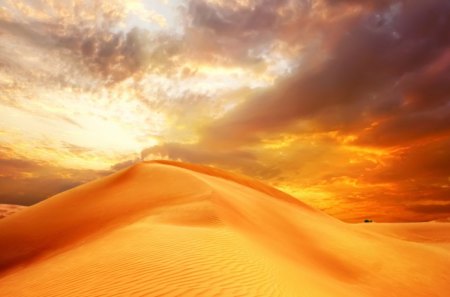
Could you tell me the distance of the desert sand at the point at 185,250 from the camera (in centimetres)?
616

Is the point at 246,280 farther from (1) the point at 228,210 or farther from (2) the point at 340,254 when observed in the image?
(2) the point at 340,254

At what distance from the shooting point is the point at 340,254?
14141 millimetres

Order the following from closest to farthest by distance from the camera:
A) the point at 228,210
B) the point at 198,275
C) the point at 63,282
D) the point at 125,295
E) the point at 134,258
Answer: the point at 125,295 < the point at 198,275 < the point at 63,282 < the point at 134,258 < the point at 228,210

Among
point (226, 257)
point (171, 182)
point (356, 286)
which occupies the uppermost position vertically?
point (171, 182)

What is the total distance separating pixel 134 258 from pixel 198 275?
1575 mm

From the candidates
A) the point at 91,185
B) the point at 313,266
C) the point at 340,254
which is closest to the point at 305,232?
the point at 340,254

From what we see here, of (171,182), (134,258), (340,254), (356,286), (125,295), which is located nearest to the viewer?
(125,295)

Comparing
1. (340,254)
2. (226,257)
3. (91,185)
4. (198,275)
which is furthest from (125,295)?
(91,185)

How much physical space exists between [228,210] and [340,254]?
5.10 meters

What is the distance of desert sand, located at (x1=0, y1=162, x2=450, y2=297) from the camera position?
6164 mm

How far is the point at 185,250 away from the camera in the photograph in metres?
7.44

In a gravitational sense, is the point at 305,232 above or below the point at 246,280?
above

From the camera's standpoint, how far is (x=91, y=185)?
21250mm

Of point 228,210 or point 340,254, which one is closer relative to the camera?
point 228,210
